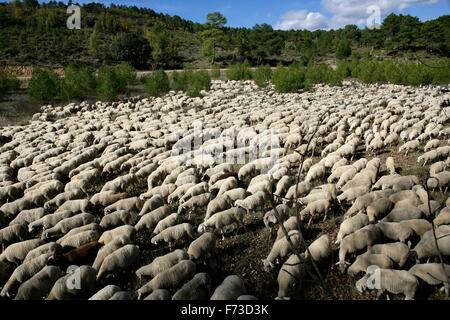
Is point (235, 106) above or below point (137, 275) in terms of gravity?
above

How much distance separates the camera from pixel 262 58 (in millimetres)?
72250

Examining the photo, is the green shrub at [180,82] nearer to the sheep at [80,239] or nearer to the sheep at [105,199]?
the sheep at [105,199]

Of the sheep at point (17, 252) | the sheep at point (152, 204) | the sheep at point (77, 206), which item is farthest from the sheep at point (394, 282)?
the sheep at point (77, 206)

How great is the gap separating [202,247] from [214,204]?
2.33 meters

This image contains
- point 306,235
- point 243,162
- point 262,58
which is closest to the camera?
point 306,235

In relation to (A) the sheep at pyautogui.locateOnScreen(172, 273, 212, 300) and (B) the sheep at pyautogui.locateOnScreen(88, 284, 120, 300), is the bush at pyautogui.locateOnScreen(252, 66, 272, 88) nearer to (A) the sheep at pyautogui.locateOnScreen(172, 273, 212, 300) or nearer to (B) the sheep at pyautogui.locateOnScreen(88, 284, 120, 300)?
(A) the sheep at pyautogui.locateOnScreen(172, 273, 212, 300)

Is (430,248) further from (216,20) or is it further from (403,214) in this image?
(216,20)

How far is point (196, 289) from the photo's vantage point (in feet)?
22.8

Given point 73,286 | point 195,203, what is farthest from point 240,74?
point 73,286

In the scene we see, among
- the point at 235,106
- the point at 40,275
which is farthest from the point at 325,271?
the point at 235,106

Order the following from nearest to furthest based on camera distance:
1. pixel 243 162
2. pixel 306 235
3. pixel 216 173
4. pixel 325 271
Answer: pixel 325 271 → pixel 306 235 → pixel 216 173 → pixel 243 162

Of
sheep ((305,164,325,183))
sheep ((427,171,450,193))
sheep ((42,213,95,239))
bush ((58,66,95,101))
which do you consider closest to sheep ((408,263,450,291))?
sheep ((427,171,450,193))
